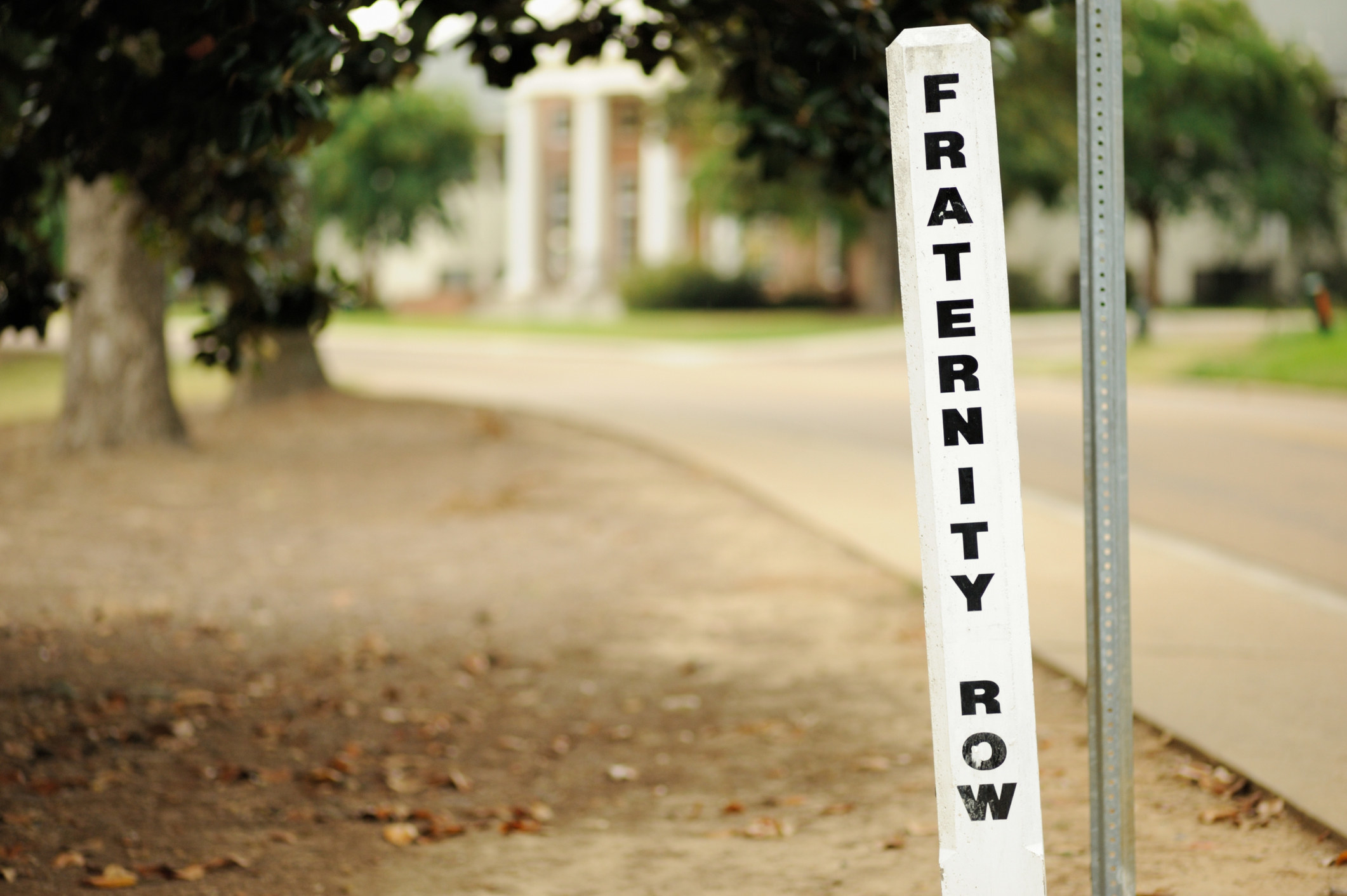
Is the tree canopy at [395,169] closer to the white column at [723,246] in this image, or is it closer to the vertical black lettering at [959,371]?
the white column at [723,246]

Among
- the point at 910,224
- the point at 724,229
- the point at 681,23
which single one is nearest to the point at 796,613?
the point at 681,23

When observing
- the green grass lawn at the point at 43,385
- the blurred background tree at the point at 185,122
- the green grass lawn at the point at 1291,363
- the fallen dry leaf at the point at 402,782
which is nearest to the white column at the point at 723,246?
the green grass lawn at the point at 1291,363

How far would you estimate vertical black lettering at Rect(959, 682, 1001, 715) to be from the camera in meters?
3.29

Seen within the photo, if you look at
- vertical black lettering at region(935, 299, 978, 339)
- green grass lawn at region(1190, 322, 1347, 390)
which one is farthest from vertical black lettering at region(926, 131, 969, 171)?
green grass lawn at region(1190, 322, 1347, 390)

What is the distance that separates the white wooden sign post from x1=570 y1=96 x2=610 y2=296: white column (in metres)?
51.7

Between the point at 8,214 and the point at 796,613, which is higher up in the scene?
the point at 8,214

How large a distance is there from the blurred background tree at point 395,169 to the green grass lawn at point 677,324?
209 inches

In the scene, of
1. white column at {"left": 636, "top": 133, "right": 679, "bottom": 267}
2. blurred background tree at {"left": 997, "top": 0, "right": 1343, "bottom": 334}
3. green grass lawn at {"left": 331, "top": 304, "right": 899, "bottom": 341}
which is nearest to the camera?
green grass lawn at {"left": 331, "top": 304, "right": 899, "bottom": 341}

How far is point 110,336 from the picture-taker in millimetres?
13141

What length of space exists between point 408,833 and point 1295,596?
17.7 ft

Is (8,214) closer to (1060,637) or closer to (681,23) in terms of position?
(681,23)

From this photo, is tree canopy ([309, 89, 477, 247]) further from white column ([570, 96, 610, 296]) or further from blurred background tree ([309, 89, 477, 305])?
white column ([570, 96, 610, 296])

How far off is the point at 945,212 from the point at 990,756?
3.88 ft

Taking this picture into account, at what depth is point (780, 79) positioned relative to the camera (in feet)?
21.6
